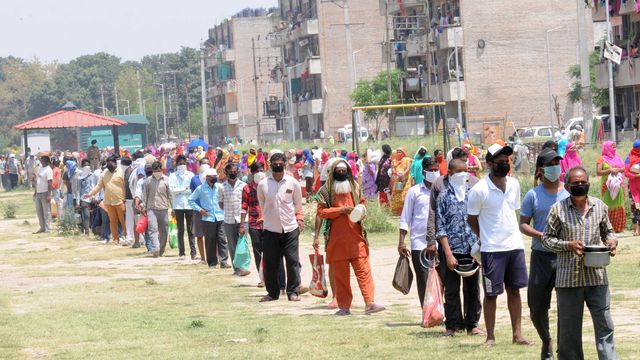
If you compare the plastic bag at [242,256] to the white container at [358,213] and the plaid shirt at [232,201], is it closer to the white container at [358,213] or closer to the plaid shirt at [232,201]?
the plaid shirt at [232,201]

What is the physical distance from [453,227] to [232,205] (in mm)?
7784

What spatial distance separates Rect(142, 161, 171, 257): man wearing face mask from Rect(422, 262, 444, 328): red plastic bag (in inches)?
447

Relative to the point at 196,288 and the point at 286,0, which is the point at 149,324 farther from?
the point at 286,0

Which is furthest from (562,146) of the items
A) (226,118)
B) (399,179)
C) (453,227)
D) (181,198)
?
(226,118)

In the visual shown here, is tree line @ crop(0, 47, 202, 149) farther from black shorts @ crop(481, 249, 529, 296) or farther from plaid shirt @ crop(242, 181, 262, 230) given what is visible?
black shorts @ crop(481, 249, 529, 296)

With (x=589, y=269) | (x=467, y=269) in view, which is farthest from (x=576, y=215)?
(x=467, y=269)

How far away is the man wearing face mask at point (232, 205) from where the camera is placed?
19.1 metres

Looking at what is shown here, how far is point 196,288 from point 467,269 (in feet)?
23.5

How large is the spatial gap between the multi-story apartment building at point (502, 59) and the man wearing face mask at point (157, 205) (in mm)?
49967

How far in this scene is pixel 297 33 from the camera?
334 feet

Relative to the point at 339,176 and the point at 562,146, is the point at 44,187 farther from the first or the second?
the point at 339,176

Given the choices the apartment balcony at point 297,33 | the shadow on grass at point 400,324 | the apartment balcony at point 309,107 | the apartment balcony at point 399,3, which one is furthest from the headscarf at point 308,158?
the apartment balcony at point 297,33

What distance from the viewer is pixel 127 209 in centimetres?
2594

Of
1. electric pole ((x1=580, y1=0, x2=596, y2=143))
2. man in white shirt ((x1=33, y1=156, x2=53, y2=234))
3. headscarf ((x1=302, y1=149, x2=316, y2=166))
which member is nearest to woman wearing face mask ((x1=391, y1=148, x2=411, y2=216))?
man in white shirt ((x1=33, y1=156, x2=53, y2=234))
